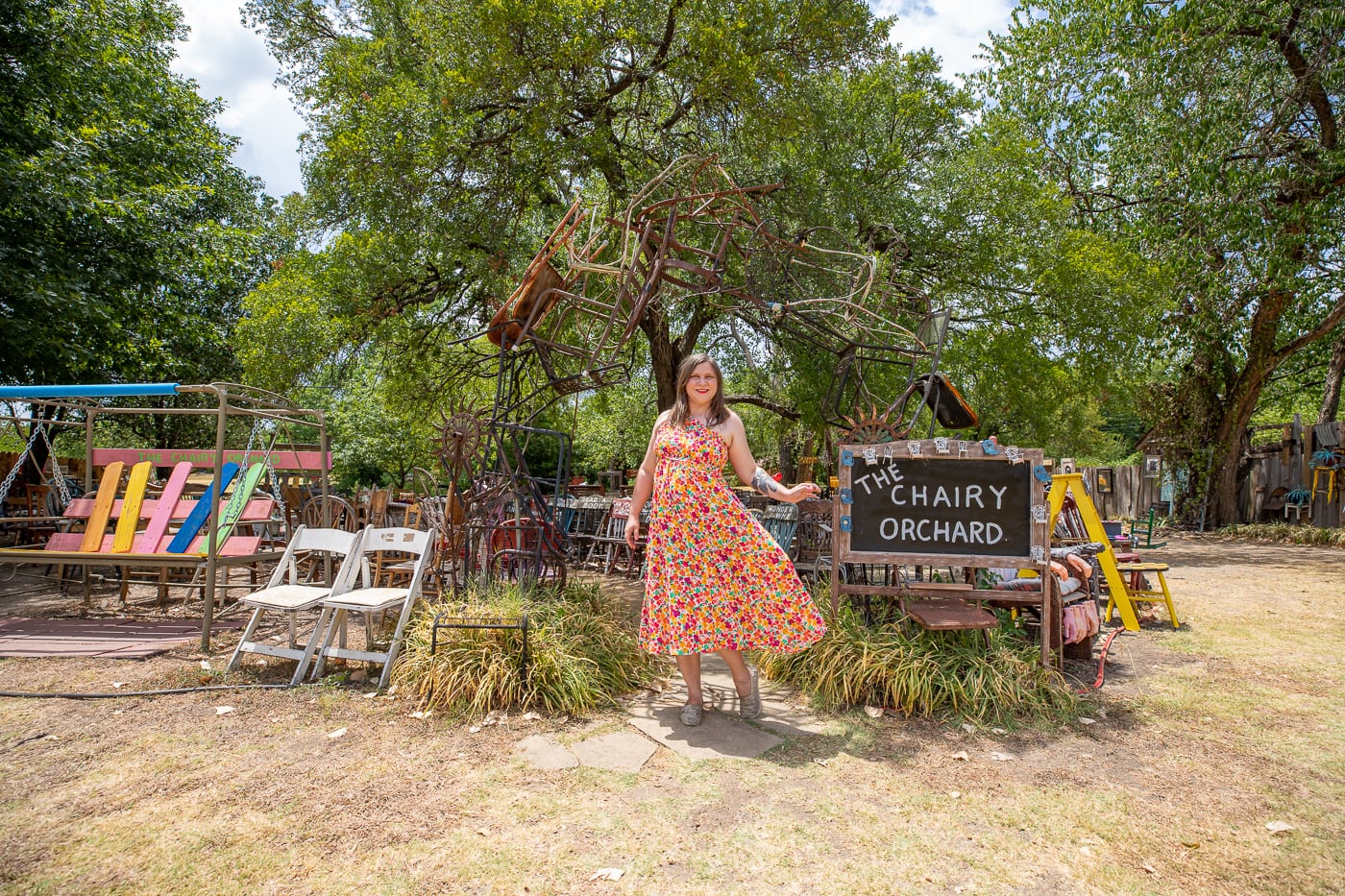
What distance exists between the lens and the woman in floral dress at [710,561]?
366 cm

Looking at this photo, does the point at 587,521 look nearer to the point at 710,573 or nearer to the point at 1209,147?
the point at 710,573

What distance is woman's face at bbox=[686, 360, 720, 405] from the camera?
3.75m

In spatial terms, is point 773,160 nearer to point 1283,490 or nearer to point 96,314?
point 96,314

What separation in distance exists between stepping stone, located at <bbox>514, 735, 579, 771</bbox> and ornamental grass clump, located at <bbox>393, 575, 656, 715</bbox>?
14.5 inches

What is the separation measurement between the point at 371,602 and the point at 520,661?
101cm

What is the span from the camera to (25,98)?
377 inches

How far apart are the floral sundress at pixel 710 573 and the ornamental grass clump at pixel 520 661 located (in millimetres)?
624

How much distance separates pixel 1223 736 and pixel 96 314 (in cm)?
1239

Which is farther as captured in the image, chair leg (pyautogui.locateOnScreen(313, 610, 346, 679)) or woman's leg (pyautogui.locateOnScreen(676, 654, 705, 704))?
chair leg (pyautogui.locateOnScreen(313, 610, 346, 679))

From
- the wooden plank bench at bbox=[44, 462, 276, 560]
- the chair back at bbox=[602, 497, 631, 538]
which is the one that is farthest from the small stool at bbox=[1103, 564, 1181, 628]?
the wooden plank bench at bbox=[44, 462, 276, 560]

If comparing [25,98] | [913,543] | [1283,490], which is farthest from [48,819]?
[1283,490]

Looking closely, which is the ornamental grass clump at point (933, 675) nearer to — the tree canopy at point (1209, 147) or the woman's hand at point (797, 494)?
the woman's hand at point (797, 494)

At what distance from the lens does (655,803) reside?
9.56ft

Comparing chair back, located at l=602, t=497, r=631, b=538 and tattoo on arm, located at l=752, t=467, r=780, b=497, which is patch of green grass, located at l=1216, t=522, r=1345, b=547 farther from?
tattoo on arm, located at l=752, t=467, r=780, b=497
